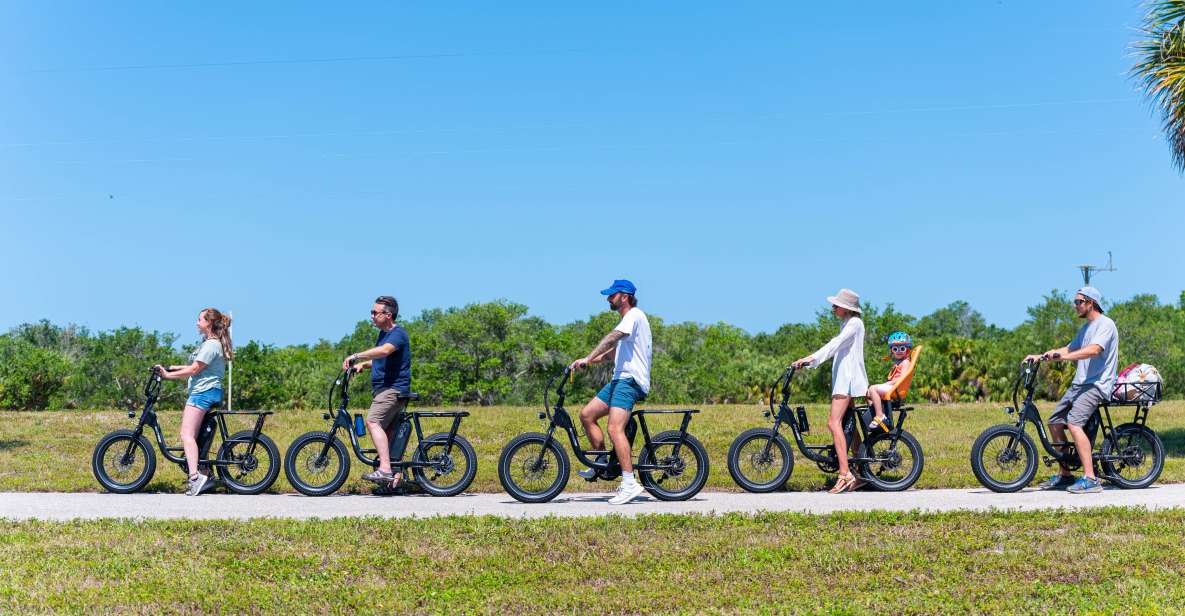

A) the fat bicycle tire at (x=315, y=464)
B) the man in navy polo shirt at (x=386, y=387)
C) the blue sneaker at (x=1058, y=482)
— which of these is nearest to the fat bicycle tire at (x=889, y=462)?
the blue sneaker at (x=1058, y=482)

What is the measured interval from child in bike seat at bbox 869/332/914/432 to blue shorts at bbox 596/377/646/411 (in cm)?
218

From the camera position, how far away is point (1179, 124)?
60.3ft

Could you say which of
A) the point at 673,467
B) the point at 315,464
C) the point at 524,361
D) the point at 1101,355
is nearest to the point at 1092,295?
the point at 1101,355

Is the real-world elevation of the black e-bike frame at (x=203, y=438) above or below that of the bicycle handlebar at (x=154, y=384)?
below

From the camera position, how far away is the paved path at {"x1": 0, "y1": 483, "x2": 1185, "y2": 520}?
9.21 m

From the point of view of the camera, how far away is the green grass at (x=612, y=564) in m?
6.27

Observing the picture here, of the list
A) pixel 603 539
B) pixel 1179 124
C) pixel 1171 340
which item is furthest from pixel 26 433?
pixel 1171 340

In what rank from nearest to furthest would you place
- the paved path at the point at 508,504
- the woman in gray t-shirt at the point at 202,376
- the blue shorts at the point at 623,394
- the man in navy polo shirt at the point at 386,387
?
1. the paved path at the point at 508,504
2. the blue shorts at the point at 623,394
3. the man in navy polo shirt at the point at 386,387
4. the woman in gray t-shirt at the point at 202,376

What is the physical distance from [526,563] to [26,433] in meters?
12.4

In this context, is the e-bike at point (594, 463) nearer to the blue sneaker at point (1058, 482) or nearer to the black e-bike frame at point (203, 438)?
the black e-bike frame at point (203, 438)

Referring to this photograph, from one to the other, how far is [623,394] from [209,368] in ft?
13.1

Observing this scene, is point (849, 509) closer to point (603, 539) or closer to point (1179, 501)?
point (603, 539)

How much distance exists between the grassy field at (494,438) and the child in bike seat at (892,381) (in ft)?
3.02

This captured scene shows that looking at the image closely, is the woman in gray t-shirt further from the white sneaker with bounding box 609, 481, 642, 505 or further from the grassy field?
the white sneaker with bounding box 609, 481, 642, 505
